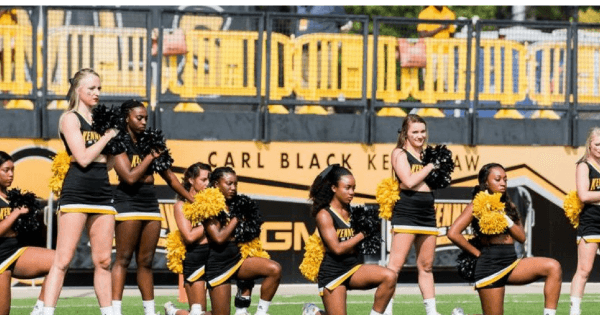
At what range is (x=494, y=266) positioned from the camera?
8.16 meters

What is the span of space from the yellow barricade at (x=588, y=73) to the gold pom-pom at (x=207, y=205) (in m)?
7.84

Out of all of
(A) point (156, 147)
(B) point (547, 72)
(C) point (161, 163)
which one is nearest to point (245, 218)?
(C) point (161, 163)

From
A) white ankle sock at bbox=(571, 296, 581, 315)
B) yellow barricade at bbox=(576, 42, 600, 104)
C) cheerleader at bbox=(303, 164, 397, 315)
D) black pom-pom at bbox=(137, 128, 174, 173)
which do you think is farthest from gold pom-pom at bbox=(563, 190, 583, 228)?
yellow barricade at bbox=(576, 42, 600, 104)

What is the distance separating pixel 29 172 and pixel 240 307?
5.84 metres

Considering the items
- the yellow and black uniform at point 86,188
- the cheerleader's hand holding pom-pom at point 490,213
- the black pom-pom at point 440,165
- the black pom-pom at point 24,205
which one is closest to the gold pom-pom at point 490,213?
the cheerleader's hand holding pom-pom at point 490,213

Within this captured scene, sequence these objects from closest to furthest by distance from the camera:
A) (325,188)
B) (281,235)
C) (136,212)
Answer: (325,188)
(136,212)
(281,235)

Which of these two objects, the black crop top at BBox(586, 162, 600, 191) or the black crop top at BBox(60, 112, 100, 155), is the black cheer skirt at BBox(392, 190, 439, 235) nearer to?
the black crop top at BBox(586, 162, 600, 191)

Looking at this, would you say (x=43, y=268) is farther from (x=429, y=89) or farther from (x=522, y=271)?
(x=429, y=89)

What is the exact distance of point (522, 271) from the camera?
8195 millimetres

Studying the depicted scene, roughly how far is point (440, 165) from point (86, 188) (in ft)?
9.71

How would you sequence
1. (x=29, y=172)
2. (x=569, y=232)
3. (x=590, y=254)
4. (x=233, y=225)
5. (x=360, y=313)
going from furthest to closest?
(x=569, y=232), (x=29, y=172), (x=360, y=313), (x=590, y=254), (x=233, y=225)

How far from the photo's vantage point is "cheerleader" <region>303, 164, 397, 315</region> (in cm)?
781

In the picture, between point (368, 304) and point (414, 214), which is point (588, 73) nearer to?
point (368, 304)
